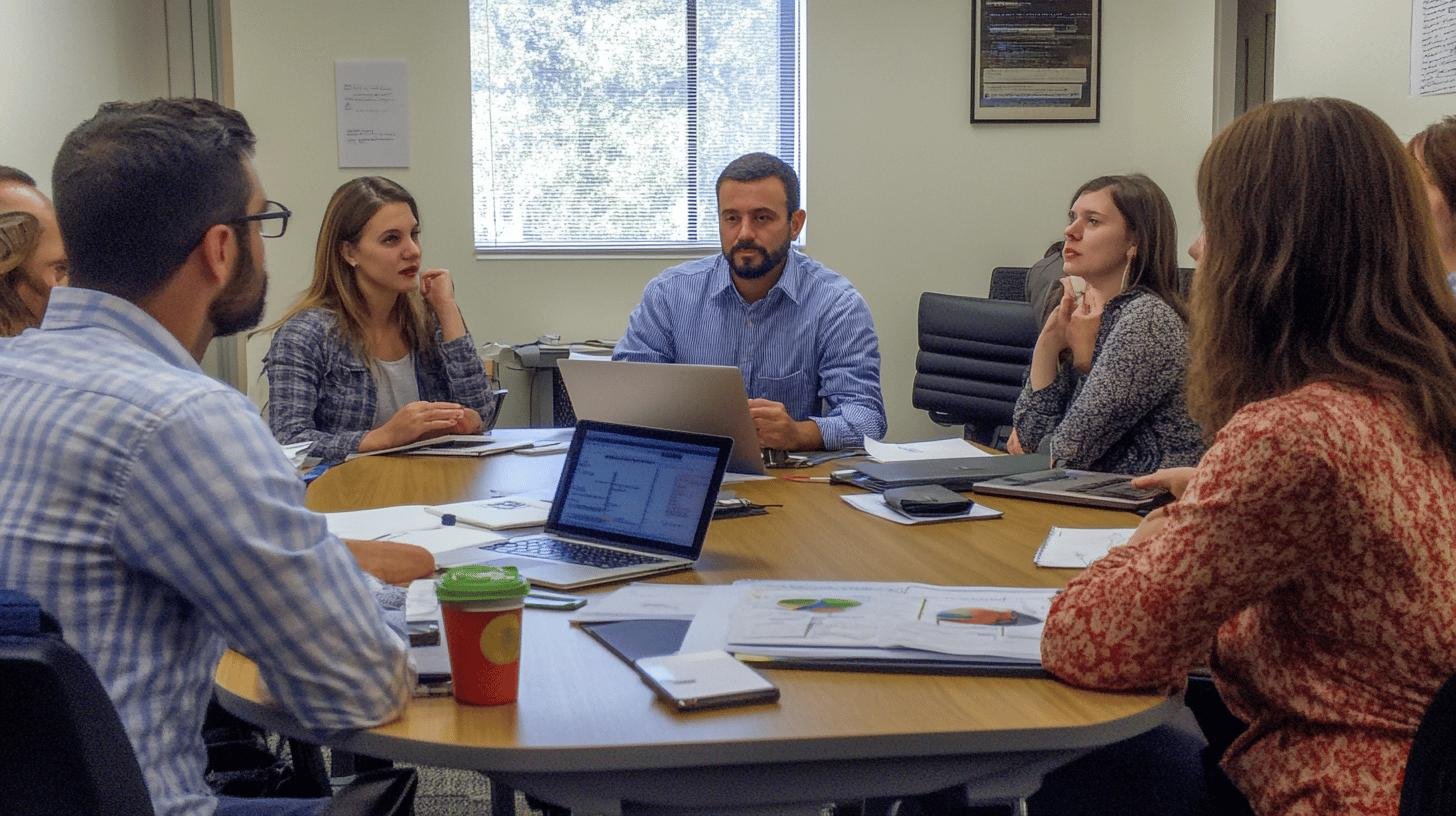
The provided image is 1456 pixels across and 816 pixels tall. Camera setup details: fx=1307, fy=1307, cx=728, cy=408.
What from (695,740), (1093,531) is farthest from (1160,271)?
(695,740)

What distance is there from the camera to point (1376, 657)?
48.7 inches

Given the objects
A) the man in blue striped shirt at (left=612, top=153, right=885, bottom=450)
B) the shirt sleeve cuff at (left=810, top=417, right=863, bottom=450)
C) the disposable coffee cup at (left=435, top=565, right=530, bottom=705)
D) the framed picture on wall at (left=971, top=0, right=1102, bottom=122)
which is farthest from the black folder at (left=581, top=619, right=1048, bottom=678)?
the framed picture on wall at (left=971, top=0, right=1102, bottom=122)

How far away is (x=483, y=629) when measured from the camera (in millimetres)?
1184

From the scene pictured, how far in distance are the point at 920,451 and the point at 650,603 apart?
1244 mm

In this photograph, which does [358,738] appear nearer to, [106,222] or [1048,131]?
[106,222]

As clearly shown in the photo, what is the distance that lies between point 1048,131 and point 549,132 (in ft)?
6.78

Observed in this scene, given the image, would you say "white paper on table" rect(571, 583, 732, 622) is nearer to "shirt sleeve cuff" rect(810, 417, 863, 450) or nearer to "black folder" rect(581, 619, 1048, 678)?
"black folder" rect(581, 619, 1048, 678)

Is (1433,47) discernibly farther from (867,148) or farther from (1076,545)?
(867,148)

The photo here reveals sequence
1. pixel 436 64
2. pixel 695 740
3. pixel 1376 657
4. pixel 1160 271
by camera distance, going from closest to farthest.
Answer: pixel 695 740 < pixel 1376 657 < pixel 1160 271 < pixel 436 64

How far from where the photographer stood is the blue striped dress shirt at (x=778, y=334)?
3.10 m

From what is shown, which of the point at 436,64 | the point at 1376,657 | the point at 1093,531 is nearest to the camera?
the point at 1376,657

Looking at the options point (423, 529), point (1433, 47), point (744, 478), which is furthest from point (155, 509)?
point (1433, 47)

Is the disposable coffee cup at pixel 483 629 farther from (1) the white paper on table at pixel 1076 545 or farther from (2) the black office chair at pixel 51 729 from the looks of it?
(1) the white paper on table at pixel 1076 545

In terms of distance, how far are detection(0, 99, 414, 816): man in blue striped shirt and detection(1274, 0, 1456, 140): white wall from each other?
8.68ft
